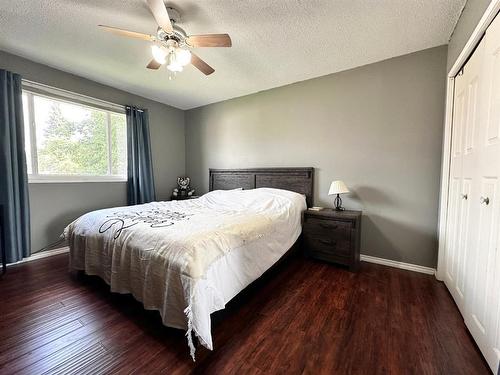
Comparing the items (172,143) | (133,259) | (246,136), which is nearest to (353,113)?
(246,136)

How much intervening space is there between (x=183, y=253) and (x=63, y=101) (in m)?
3.14

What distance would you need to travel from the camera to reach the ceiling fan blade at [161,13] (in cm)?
142

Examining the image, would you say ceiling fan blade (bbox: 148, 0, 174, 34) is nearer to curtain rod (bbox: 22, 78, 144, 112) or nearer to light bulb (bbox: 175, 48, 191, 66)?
light bulb (bbox: 175, 48, 191, 66)

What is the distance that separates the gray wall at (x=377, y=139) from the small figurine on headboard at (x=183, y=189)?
1.81 meters

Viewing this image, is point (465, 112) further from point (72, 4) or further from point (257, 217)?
point (72, 4)

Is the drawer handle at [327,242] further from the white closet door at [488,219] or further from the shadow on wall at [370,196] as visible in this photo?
the white closet door at [488,219]

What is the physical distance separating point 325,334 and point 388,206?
5.94 ft

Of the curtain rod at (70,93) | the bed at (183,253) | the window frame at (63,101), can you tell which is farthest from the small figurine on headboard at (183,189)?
the bed at (183,253)

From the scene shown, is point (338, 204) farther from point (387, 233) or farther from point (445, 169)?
point (445, 169)

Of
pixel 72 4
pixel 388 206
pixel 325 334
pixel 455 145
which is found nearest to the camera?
pixel 325 334

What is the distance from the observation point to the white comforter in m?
1.31

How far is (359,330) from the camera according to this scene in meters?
1.52

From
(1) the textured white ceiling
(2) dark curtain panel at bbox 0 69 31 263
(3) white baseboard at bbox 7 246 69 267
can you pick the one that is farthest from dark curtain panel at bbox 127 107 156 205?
(2) dark curtain panel at bbox 0 69 31 263

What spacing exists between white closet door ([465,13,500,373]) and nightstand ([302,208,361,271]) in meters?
1.02
